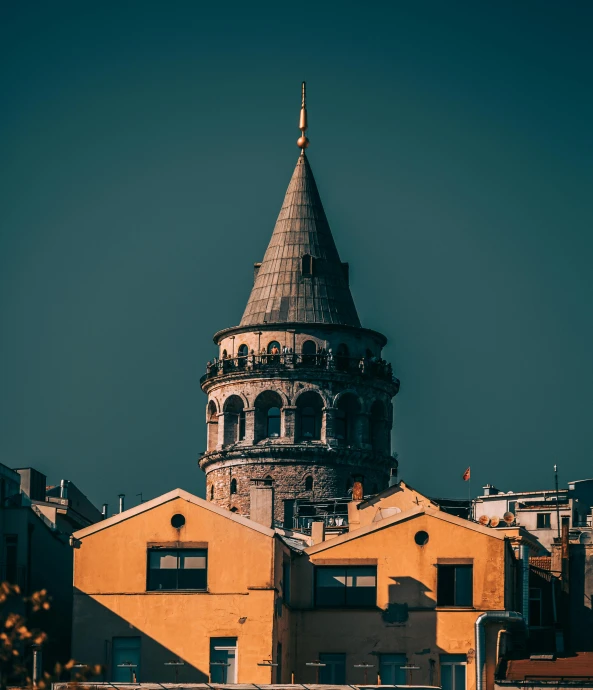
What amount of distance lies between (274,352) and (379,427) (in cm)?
631

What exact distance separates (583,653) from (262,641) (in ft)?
33.2

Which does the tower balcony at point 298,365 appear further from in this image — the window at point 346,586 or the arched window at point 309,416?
the window at point 346,586

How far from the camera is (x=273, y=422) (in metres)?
101

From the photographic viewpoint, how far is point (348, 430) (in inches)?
3994

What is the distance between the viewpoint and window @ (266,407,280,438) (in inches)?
3984

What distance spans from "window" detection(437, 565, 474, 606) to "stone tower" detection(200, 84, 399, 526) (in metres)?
35.6

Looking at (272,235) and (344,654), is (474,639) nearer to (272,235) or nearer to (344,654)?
(344,654)

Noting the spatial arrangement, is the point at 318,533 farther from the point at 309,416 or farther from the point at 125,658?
the point at 309,416

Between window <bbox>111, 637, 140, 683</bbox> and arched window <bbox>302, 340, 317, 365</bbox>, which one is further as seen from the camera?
arched window <bbox>302, 340, 317, 365</bbox>

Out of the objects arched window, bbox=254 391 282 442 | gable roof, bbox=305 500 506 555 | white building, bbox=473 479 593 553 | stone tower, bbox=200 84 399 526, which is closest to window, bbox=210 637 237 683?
gable roof, bbox=305 500 506 555

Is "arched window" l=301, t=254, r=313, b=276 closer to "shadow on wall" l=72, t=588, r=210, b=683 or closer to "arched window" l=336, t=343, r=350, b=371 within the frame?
"arched window" l=336, t=343, r=350, b=371

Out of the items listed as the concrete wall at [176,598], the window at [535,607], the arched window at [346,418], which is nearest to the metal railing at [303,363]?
the arched window at [346,418]

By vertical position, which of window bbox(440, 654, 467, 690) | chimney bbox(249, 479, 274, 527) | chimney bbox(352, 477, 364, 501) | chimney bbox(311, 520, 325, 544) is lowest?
window bbox(440, 654, 467, 690)

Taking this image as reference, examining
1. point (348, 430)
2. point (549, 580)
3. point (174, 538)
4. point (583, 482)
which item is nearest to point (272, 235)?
point (348, 430)
